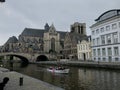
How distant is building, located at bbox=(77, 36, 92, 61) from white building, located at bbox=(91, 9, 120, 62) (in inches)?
496

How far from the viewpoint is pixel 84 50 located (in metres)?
84.4

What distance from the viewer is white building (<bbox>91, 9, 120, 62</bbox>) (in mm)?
55031

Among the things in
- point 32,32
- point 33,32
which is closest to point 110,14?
point 32,32

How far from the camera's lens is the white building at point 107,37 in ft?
181

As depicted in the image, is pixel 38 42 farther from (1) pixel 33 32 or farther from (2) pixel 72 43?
(2) pixel 72 43

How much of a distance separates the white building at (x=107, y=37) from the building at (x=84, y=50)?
41.3 feet

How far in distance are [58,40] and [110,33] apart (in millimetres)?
73146

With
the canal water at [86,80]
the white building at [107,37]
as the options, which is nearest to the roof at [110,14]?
the white building at [107,37]

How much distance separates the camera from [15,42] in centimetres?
13500

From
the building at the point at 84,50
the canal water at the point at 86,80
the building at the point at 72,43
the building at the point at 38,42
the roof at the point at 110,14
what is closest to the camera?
the canal water at the point at 86,80

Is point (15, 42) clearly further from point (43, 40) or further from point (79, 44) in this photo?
point (79, 44)

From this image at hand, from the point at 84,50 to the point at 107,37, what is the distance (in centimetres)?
2559

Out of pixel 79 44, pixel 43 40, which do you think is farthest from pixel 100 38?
pixel 43 40

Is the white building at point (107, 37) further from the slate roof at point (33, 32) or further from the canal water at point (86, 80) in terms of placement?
the slate roof at point (33, 32)
